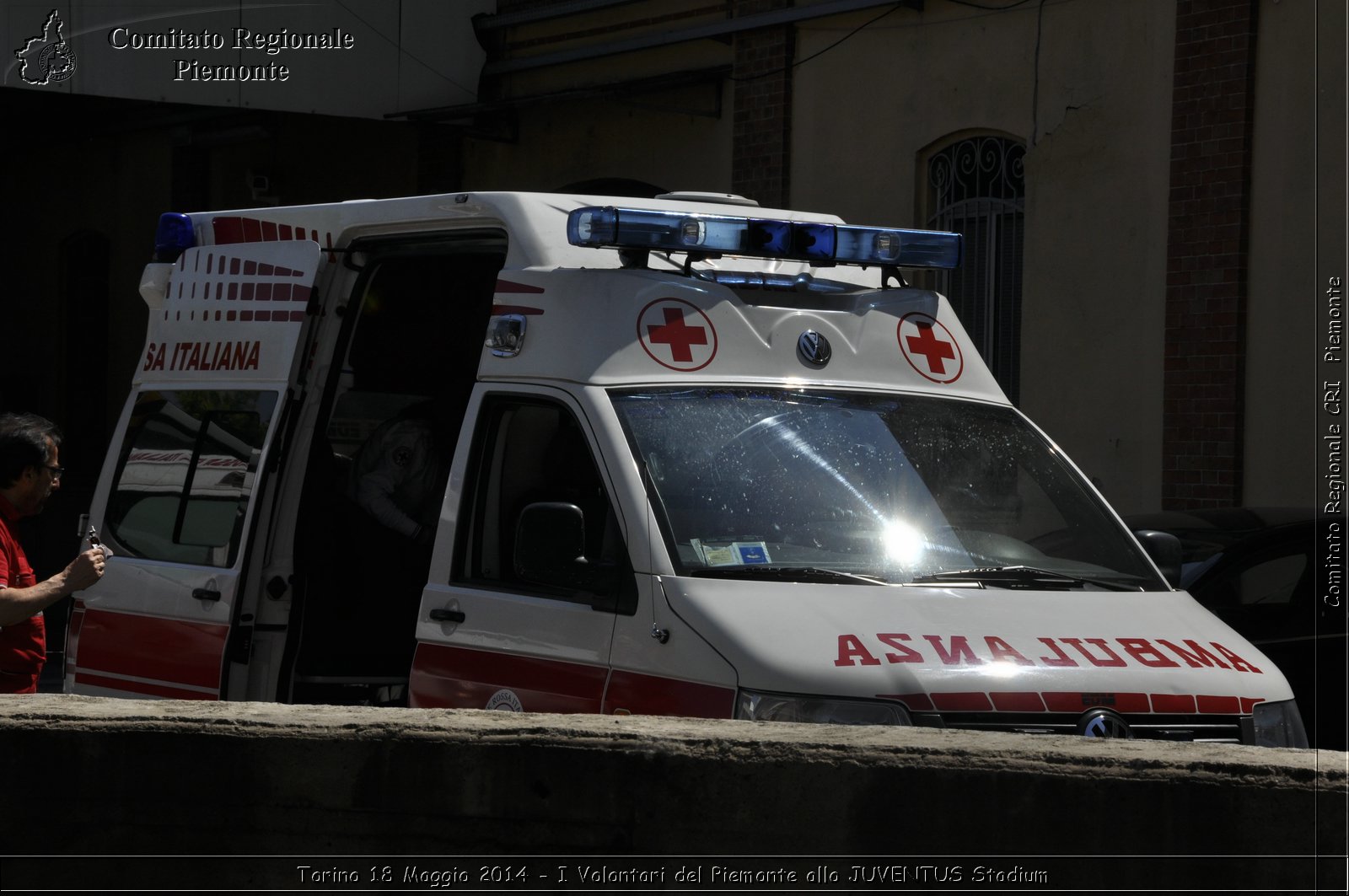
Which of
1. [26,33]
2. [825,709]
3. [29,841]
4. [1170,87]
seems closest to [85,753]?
[29,841]

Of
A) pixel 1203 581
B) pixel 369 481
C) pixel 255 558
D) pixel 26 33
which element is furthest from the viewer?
pixel 26 33

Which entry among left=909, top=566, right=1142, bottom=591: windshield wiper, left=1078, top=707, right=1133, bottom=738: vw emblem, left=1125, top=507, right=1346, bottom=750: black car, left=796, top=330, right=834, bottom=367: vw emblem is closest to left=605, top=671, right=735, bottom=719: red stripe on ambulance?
left=909, top=566, right=1142, bottom=591: windshield wiper

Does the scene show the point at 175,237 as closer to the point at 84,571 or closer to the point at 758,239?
the point at 84,571

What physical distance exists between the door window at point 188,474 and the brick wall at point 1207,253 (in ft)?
22.1

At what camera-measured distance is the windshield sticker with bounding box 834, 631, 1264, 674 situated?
4.05 m

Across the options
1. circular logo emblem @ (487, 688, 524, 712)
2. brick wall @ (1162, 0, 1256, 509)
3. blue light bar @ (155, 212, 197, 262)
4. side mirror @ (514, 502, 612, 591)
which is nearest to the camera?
side mirror @ (514, 502, 612, 591)

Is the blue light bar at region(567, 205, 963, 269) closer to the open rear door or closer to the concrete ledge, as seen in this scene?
the open rear door

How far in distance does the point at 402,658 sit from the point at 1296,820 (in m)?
4.66

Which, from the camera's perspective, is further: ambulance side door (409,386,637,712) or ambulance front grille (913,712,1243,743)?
ambulance side door (409,386,637,712)

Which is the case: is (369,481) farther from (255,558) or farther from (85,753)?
(85,753)

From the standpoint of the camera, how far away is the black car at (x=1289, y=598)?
24.1 feet

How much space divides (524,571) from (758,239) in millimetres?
1330

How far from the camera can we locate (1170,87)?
10.9m

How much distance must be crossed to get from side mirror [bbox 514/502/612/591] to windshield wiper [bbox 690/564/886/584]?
0.31m
